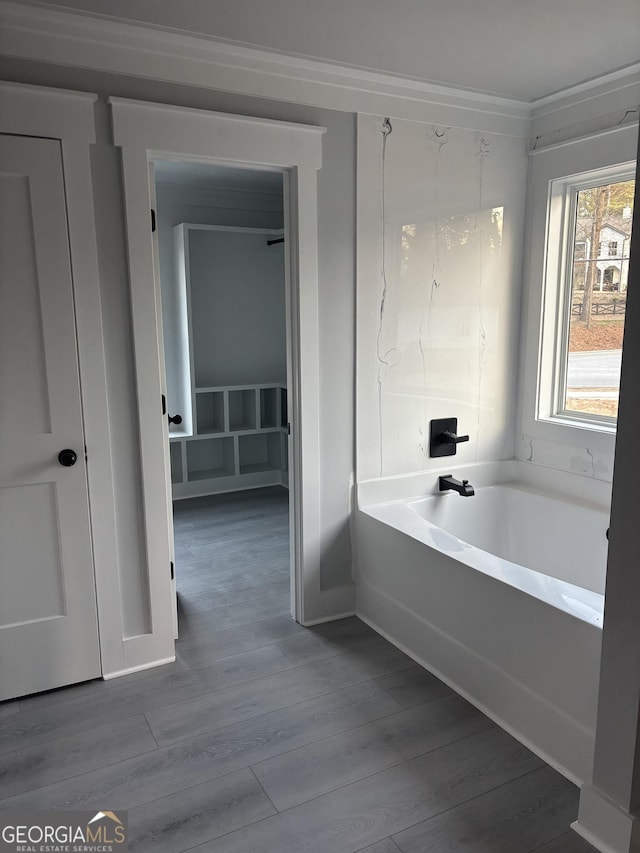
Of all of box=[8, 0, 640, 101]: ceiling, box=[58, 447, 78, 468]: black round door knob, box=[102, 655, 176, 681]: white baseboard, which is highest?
box=[8, 0, 640, 101]: ceiling

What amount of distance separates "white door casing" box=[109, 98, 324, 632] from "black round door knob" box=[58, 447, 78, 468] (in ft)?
0.85

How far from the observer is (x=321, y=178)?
8.78 ft

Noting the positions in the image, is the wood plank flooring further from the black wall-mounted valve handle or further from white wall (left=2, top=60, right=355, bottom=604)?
the black wall-mounted valve handle

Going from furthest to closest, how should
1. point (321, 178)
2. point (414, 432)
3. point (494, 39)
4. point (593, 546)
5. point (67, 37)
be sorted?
1. point (414, 432)
2. point (593, 546)
3. point (321, 178)
4. point (494, 39)
5. point (67, 37)

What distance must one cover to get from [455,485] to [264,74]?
2026 millimetres

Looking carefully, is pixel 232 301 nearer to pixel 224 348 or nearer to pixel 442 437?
pixel 224 348

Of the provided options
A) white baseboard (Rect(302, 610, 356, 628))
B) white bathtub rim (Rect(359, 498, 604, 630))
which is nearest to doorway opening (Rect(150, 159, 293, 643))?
white baseboard (Rect(302, 610, 356, 628))

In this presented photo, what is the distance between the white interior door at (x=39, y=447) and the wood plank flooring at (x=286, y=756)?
0.20 meters

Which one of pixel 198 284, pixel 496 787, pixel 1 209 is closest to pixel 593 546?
pixel 496 787

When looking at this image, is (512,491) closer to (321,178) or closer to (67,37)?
(321,178)

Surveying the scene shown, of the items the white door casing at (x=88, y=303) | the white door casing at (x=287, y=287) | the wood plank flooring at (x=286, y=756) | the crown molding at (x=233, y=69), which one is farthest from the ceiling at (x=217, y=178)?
the wood plank flooring at (x=286, y=756)

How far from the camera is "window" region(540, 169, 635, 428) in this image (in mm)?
2934

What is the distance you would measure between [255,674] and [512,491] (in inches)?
62.9

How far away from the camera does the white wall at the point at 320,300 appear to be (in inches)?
89.7
